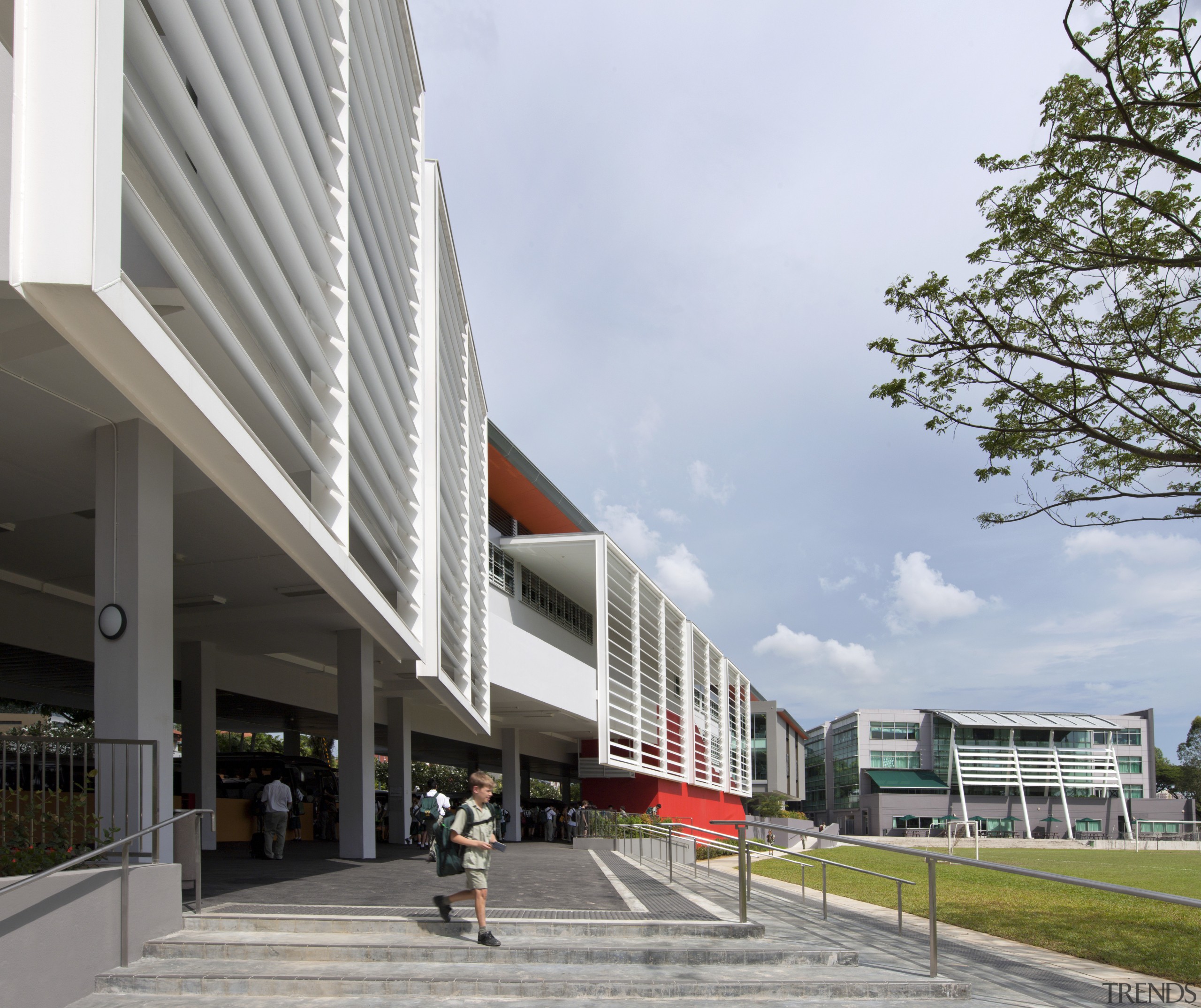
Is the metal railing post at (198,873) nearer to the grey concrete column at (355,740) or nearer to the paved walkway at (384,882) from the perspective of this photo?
the paved walkway at (384,882)

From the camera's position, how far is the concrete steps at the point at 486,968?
654 cm

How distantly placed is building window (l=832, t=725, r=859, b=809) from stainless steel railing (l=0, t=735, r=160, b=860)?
88153 mm

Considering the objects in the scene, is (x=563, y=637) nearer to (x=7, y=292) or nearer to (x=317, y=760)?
(x=317, y=760)

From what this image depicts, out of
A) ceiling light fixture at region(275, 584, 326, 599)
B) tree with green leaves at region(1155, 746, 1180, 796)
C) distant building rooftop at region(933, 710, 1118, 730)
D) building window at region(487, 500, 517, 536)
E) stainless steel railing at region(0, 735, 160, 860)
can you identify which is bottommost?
tree with green leaves at region(1155, 746, 1180, 796)

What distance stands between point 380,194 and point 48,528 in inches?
208

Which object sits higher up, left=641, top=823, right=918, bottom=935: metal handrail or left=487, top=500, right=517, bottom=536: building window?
left=487, top=500, right=517, bottom=536: building window

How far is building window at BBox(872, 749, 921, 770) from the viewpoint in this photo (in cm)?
9000

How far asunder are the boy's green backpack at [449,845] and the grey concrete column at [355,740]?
7.23 meters

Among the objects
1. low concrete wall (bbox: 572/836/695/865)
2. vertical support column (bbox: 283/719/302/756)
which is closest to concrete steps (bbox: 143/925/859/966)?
low concrete wall (bbox: 572/836/695/865)

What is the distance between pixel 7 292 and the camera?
4.84 meters

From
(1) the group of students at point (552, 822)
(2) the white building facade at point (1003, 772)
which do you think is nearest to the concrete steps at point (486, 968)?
(1) the group of students at point (552, 822)

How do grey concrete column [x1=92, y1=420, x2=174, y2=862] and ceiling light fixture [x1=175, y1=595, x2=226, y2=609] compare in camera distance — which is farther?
ceiling light fixture [x1=175, y1=595, x2=226, y2=609]

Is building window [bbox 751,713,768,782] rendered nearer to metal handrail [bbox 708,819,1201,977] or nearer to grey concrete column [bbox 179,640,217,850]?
grey concrete column [bbox 179,640,217,850]

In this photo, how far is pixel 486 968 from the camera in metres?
7.12
